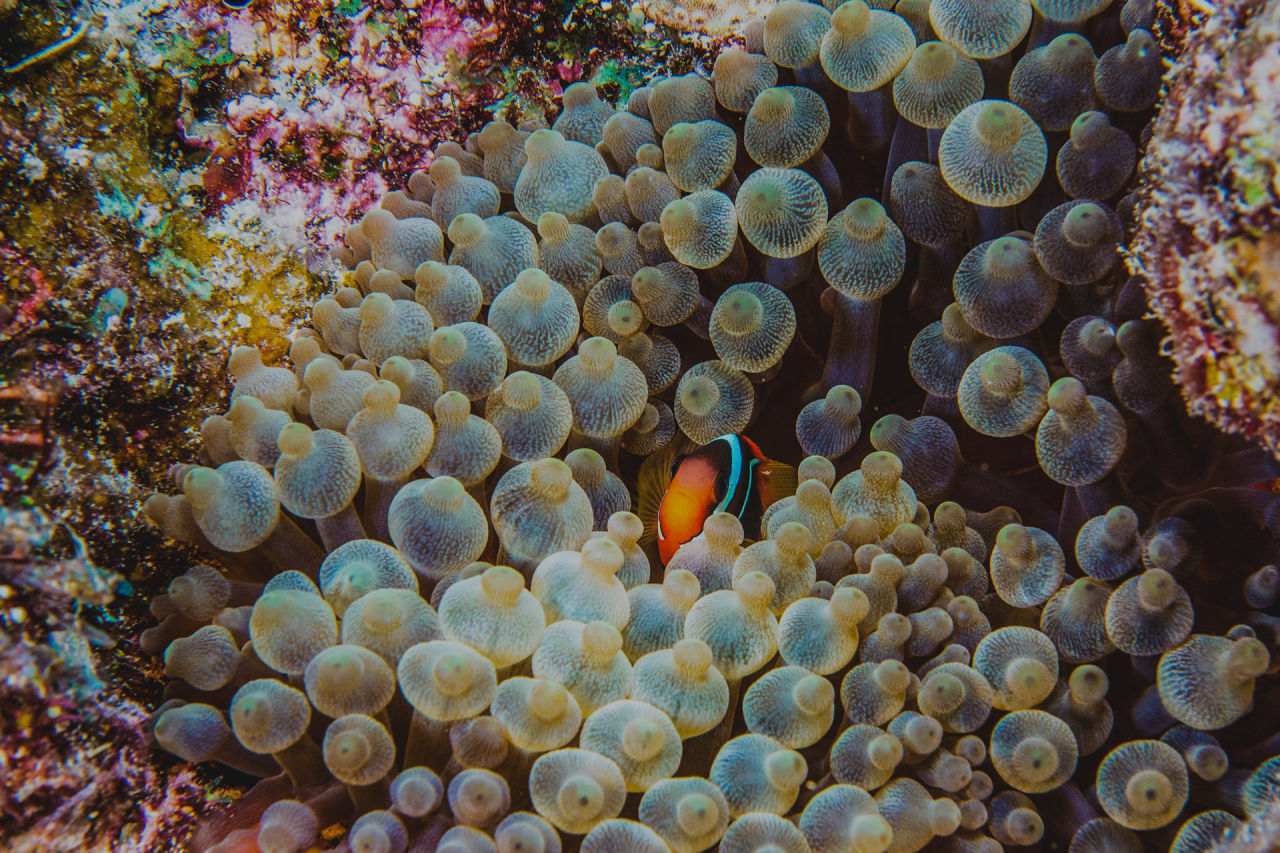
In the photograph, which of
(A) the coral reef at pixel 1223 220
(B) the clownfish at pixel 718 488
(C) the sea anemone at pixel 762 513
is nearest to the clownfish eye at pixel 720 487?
(B) the clownfish at pixel 718 488

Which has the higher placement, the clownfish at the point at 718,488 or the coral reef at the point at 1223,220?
the coral reef at the point at 1223,220

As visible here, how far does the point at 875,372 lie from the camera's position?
1722mm

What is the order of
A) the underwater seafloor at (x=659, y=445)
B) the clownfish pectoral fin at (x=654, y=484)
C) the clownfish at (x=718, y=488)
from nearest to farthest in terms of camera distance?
the underwater seafloor at (x=659, y=445), the clownfish at (x=718, y=488), the clownfish pectoral fin at (x=654, y=484)

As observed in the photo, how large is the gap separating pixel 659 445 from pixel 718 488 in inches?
7.8

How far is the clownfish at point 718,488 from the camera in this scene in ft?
4.94

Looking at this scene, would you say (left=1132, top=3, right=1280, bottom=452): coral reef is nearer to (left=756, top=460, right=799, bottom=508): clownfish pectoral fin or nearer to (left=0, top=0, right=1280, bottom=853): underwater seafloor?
(left=0, top=0, right=1280, bottom=853): underwater seafloor

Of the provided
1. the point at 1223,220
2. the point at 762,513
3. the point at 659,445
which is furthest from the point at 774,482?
the point at 1223,220

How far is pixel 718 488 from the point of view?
1513mm

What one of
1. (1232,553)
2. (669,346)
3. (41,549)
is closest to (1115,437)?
(1232,553)

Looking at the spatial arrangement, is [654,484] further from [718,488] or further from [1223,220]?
[1223,220]

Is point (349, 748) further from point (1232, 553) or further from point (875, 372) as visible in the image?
point (1232, 553)

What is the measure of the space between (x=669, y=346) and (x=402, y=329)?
0.53 metres

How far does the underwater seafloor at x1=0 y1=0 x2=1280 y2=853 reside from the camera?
3.40 feet

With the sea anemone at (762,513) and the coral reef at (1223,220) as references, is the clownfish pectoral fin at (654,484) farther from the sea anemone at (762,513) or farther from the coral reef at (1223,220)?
the coral reef at (1223,220)
